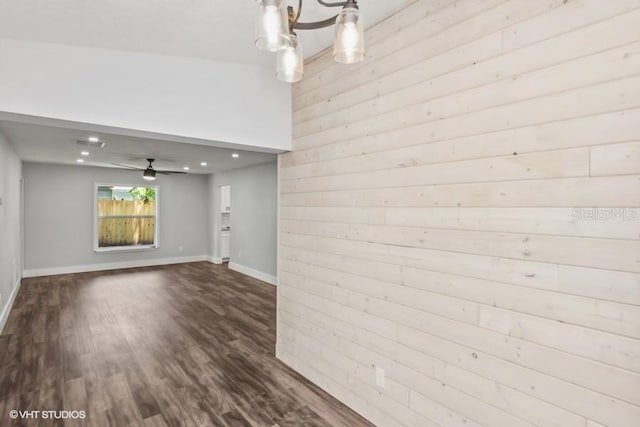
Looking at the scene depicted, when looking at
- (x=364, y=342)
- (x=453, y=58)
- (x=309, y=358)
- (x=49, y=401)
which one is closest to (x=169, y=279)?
(x=49, y=401)

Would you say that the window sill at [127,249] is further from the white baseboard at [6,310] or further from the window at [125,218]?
the white baseboard at [6,310]

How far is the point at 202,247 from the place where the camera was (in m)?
9.55

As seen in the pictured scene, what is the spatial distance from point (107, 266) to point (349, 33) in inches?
348

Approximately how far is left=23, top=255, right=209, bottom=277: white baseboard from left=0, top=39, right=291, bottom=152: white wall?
6.89 m

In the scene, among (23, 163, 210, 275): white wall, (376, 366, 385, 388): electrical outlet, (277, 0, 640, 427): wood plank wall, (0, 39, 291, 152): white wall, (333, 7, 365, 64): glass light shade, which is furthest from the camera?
(23, 163, 210, 275): white wall

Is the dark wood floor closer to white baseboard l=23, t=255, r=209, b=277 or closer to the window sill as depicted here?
white baseboard l=23, t=255, r=209, b=277

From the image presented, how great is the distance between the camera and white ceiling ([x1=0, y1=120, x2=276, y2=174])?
13.8 ft

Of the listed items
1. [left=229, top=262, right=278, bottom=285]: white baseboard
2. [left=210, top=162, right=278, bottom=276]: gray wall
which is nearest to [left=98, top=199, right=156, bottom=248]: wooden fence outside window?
[left=210, top=162, right=278, bottom=276]: gray wall

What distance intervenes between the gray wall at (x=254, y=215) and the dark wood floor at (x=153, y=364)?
1.37 metres

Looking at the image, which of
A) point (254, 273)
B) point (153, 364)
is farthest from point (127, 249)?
point (153, 364)

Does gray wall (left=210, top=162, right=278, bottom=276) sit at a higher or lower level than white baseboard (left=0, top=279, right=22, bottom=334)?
higher

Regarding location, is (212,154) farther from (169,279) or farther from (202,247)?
(202,247)

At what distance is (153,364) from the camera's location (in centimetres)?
333

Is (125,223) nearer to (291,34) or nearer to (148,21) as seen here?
(148,21)
